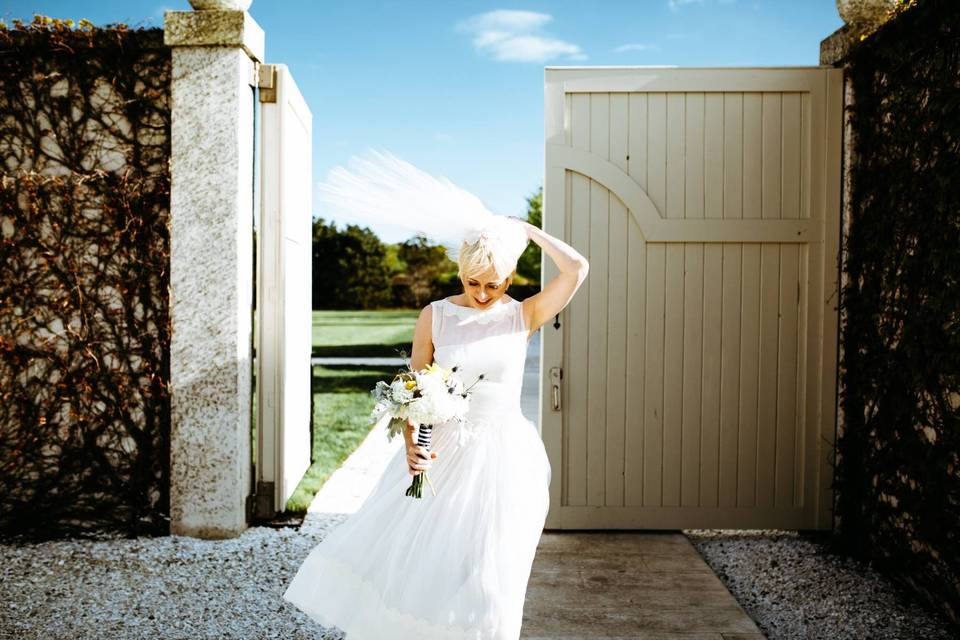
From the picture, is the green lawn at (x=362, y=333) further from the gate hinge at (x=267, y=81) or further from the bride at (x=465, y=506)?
the bride at (x=465, y=506)

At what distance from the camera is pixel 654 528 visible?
4500 mm

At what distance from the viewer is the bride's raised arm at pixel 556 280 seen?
2.68 m

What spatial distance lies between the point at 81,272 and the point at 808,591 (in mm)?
4433

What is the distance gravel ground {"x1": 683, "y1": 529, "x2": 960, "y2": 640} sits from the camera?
3.30m

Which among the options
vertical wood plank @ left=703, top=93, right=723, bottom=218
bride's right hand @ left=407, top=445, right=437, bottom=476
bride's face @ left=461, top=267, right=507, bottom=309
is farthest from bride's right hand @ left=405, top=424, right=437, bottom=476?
vertical wood plank @ left=703, top=93, right=723, bottom=218

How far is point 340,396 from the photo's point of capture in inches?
394

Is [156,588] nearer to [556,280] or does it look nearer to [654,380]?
[556,280]

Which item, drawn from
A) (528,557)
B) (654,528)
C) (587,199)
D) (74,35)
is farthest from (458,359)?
(74,35)

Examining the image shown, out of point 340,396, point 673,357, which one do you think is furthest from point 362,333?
point 673,357

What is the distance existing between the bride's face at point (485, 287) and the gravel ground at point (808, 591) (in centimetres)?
206

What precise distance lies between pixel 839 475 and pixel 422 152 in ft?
130

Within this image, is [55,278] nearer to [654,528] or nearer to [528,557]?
[528,557]

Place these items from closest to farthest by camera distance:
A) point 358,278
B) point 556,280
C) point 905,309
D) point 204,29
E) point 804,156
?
point 556,280, point 905,309, point 204,29, point 804,156, point 358,278

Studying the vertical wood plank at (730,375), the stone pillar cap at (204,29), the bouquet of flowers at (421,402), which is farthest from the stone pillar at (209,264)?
the vertical wood plank at (730,375)
